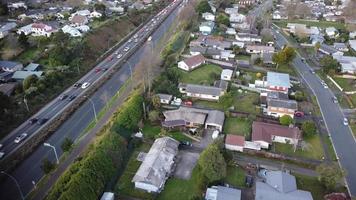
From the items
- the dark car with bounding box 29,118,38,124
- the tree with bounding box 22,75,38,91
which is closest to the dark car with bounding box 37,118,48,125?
the dark car with bounding box 29,118,38,124

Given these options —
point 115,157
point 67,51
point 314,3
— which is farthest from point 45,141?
point 314,3

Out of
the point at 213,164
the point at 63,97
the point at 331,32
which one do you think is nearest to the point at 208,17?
the point at 331,32

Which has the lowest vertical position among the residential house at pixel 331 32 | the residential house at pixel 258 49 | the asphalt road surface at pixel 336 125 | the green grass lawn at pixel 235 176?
the green grass lawn at pixel 235 176

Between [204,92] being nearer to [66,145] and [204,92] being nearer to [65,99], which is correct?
[65,99]

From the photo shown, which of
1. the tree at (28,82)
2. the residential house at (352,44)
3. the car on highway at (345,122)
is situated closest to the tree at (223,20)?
the residential house at (352,44)

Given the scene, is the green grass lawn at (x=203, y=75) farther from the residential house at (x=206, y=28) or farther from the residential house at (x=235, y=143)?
the residential house at (x=206, y=28)

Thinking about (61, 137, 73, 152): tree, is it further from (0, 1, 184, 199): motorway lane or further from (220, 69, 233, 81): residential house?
(220, 69, 233, 81): residential house

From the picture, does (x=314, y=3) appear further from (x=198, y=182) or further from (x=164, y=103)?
(x=198, y=182)
